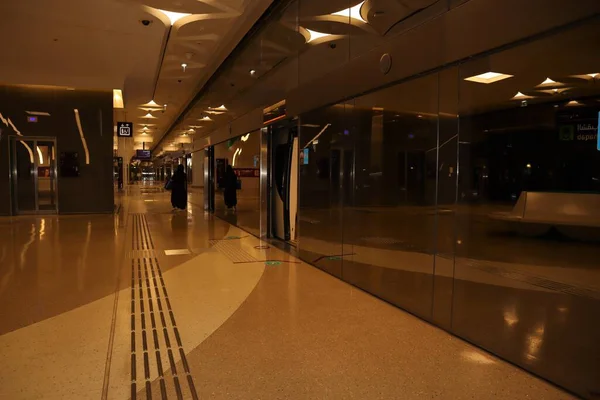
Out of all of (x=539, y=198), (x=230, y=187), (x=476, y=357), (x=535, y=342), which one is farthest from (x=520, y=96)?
(x=230, y=187)

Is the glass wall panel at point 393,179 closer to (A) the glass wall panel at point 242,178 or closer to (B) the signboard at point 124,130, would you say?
(A) the glass wall panel at point 242,178

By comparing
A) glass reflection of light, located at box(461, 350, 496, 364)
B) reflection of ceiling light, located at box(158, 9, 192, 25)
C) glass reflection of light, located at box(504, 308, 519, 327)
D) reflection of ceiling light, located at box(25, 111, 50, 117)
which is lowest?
glass reflection of light, located at box(461, 350, 496, 364)

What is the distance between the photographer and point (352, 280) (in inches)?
187

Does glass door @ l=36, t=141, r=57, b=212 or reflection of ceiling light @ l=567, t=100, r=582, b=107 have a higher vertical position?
reflection of ceiling light @ l=567, t=100, r=582, b=107

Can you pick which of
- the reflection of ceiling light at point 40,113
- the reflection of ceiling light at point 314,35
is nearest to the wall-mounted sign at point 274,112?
the reflection of ceiling light at point 314,35

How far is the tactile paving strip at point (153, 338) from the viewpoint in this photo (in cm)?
245

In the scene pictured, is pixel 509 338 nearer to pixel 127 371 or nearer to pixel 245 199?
pixel 127 371

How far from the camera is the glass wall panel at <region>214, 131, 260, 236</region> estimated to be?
876 centimetres

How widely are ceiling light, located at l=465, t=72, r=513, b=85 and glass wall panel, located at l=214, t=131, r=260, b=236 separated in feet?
16.6

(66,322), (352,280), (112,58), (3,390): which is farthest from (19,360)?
(112,58)

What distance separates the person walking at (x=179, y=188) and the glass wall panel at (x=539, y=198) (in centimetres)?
967

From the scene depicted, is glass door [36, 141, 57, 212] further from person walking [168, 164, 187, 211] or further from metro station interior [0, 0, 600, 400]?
person walking [168, 164, 187, 211]

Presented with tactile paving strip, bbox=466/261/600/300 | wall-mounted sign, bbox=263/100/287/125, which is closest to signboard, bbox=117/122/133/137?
wall-mounted sign, bbox=263/100/287/125

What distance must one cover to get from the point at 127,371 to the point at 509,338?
2596mm
